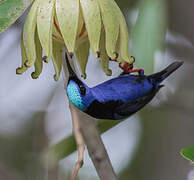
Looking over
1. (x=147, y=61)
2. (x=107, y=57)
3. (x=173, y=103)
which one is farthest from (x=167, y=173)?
(x=107, y=57)

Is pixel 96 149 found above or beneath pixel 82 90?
beneath

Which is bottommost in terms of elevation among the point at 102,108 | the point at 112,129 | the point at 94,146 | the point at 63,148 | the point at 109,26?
the point at 112,129

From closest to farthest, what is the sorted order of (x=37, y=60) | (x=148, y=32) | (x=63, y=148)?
1. (x=37, y=60)
2. (x=148, y=32)
3. (x=63, y=148)

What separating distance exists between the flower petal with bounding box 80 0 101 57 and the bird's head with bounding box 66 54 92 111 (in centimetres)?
6

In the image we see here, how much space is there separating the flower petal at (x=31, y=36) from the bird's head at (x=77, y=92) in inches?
3.4

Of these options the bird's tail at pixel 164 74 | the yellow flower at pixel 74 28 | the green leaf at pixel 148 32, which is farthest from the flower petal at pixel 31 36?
the green leaf at pixel 148 32

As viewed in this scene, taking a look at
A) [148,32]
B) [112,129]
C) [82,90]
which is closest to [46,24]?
[82,90]

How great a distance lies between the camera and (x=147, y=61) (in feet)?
4.13

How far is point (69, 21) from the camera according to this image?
880mm

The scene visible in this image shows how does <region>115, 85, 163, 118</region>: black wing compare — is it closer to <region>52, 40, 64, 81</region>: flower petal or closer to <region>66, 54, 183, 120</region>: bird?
<region>66, 54, 183, 120</region>: bird

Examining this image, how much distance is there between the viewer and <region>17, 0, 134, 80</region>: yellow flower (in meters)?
0.88

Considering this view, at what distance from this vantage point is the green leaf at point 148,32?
124 cm

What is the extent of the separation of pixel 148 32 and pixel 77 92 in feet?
1.58

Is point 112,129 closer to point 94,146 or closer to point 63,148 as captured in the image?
point 63,148
